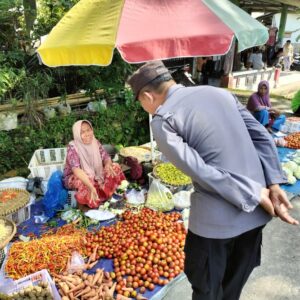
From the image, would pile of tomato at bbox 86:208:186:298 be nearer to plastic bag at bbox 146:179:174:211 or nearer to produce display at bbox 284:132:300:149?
plastic bag at bbox 146:179:174:211

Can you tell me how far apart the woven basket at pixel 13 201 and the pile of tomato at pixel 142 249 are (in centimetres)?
85

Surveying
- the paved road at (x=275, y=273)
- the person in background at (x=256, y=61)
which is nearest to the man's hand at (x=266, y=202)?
the paved road at (x=275, y=273)

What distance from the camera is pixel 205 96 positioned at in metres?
1.55

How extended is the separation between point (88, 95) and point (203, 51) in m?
3.51

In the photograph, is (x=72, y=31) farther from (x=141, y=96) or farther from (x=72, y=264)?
(x=72, y=264)

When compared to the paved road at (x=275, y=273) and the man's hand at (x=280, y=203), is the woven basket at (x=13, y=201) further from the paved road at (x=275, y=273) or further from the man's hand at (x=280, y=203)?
the man's hand at (x=280, y=203)

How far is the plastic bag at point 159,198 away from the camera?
3789 mm

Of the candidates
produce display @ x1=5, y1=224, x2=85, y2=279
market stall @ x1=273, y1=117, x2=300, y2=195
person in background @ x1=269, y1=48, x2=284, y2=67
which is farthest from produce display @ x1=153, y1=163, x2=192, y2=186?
person in background @ x1=269, y1=48, x2=284, y2=67

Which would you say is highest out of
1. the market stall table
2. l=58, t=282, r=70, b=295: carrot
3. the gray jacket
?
the gray jacket

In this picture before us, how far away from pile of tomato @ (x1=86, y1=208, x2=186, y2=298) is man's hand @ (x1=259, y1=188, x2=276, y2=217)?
1457mm

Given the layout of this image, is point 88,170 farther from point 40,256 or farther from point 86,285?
point 86,285

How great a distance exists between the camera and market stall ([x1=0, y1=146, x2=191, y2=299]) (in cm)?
269

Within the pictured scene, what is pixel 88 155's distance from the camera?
3.92m

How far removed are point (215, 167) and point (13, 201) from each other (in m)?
2.74
